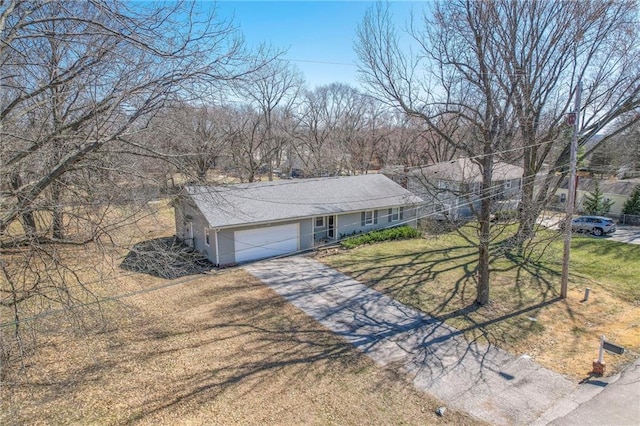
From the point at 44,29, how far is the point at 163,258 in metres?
4.00

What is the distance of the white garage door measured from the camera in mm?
17141

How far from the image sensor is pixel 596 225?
77.0 ft

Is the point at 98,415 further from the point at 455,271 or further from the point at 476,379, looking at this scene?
the point at 455,271

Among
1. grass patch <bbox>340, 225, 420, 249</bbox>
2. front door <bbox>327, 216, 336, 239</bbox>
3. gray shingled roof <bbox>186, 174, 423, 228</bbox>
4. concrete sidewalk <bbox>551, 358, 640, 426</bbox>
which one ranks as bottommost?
concrete sidewalk <bbox>551, 358, 640, 426</bbox>

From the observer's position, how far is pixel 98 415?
697 centimetres

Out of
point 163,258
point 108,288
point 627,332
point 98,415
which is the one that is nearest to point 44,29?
point 163,258

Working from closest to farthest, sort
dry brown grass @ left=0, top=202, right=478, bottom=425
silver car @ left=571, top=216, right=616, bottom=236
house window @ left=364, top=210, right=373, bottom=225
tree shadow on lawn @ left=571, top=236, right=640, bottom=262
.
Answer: dry brown grass @ left=0, top=202, right=478, bottom=425
tree shadow on lawn @ left=571, top=236, right=640, bottom=262
house window @ left=364, top=210, right=373, bottom=225
silver car @ left=571, top=216, right=616, bottom=236

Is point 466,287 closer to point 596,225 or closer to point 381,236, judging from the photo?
point 381,236

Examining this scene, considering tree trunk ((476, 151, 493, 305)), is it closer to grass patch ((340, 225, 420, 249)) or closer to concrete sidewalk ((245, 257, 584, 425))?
concrete sidewalk ((245, 257, 584, 425))

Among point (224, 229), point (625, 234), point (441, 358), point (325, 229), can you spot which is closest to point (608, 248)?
point (625, 234)

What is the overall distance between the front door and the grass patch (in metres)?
0.96

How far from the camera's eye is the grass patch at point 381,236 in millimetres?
20000

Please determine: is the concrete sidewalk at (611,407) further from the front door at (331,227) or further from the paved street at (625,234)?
the paved street at (625,234)

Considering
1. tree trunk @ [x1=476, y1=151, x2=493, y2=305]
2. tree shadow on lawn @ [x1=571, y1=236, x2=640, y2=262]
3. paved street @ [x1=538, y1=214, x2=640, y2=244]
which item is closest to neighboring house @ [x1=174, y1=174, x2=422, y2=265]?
tree trunk @ [x1=476, y1=151, x2=493, y2=305]
